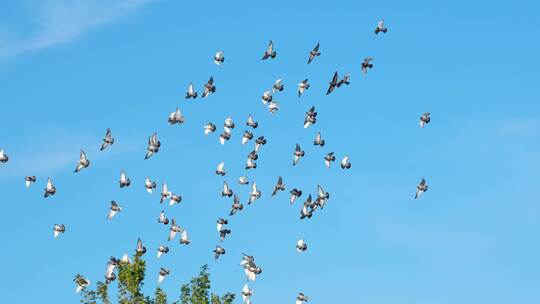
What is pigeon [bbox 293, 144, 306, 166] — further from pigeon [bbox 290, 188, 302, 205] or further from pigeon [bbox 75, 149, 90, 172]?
pigeon [bbox 75, 149, 90, 172]

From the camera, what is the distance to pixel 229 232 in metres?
87.6

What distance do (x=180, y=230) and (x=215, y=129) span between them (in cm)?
792

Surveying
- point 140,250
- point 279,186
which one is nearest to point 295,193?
point 279,186

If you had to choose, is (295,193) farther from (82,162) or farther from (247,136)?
(82,162)

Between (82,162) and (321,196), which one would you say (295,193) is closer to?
(321,196)

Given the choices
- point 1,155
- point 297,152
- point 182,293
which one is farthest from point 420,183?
point 1,155

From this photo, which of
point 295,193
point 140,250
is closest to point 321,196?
point 295,193

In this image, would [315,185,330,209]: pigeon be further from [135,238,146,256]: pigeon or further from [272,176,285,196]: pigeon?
[135,238,146,256]: pigeon

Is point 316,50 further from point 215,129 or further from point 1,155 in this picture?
point 1,155

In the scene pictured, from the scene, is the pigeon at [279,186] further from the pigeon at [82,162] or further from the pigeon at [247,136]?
the pigeon at [82,162]

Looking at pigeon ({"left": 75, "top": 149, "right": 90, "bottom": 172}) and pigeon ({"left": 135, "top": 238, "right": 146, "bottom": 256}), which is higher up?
pigeon ({"left": 75, "top": 149, "right": 90, "bottom": 172})

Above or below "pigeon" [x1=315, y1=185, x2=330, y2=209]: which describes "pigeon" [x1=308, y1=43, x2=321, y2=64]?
above

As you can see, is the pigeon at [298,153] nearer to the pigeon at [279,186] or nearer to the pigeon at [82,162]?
the pigeon at [279,186]

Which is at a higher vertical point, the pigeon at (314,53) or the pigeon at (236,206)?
the pigeon at (314,53)
